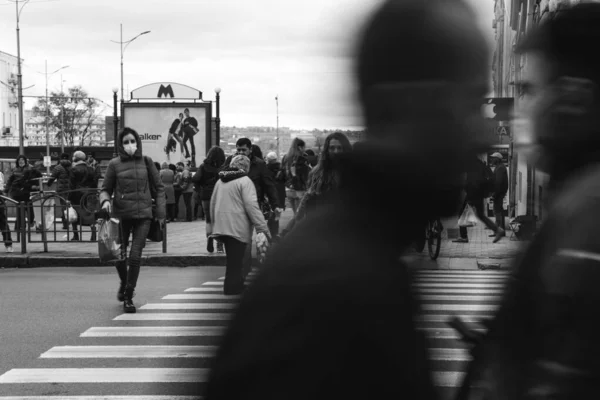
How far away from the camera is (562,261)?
1.83 m

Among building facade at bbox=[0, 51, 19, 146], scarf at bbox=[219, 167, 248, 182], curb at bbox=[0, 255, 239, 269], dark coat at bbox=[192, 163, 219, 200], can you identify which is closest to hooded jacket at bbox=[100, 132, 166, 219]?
scarf at bbox=[219, 167, 248, 182]

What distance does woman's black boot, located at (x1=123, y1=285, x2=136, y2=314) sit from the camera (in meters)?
9.92

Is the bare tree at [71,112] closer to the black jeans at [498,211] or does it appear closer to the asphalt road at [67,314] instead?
the asphalt road at [67,314]

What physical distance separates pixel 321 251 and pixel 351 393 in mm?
219

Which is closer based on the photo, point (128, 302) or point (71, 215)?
point (128, 302)

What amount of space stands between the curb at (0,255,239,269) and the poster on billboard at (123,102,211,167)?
1205 cm

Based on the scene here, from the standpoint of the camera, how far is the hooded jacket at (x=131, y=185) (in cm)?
972

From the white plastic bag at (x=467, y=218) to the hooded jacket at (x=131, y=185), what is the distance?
26.0 ft

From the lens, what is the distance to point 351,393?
1419 millimetres

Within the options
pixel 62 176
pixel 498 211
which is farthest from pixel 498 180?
pixel 62 176

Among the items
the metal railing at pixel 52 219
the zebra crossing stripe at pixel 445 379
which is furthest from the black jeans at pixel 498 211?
the metal railing at pixel 52 219

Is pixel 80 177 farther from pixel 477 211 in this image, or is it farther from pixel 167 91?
pixel 477 211

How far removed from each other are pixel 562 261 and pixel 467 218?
249 millimetres

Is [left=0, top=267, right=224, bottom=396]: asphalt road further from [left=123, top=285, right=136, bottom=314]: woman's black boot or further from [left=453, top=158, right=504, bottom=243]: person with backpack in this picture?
[left=453, top=158, right=504, bottom=243]: person with backpack
